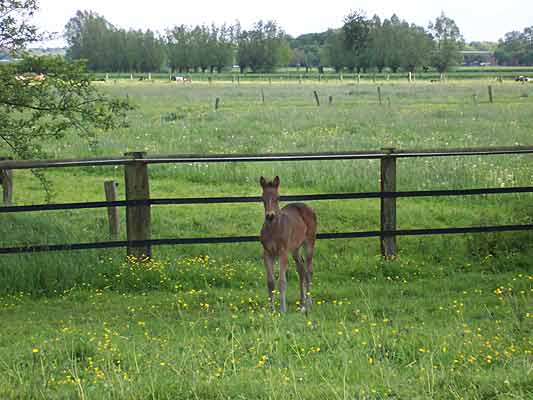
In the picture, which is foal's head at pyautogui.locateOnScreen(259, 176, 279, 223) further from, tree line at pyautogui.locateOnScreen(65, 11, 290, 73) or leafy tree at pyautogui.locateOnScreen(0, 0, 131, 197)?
tree line at pyautogui.locateOnScreen(65, 11, 290, 73)

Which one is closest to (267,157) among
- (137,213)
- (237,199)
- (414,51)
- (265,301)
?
(237,199)

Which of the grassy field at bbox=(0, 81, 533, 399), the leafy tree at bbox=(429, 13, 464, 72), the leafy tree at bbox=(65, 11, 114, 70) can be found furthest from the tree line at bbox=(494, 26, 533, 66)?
the grassy field at bbox=(0, 81, 533, 399)

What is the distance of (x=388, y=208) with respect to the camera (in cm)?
1218

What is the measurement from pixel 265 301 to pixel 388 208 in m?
3.03

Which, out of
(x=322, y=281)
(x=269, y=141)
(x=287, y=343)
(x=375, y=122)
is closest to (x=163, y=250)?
(x=322, y=281)

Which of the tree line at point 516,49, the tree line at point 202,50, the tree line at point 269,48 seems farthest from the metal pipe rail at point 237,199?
the tree line at point 516,49

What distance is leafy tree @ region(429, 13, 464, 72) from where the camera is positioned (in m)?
122

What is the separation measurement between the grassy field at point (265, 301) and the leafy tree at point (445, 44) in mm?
105053

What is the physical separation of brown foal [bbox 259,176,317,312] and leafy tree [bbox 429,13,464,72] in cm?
11599

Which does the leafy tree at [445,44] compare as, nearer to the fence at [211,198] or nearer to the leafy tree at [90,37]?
the leafy tree at [90,37]

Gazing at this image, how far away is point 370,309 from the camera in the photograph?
927 centimetres

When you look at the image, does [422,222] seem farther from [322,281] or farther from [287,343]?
[287,343]

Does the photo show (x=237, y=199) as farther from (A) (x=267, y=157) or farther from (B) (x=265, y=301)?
(B) (x=265, y=301)

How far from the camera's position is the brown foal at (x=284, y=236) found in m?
8.72
